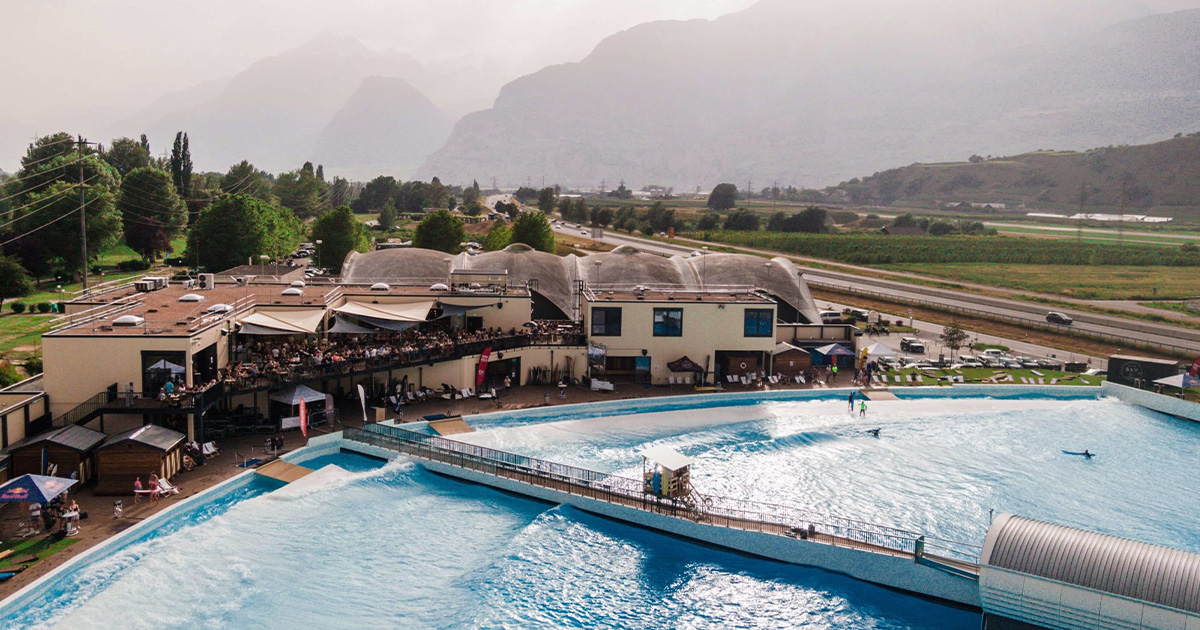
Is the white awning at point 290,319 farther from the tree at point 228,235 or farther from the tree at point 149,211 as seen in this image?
the tree at point 149,211

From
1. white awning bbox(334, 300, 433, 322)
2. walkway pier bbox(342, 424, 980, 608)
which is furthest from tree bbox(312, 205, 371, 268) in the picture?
walkway pier bbox(342, 424, 980, 608)

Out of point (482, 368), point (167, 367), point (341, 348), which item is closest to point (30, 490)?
point (167, 367)

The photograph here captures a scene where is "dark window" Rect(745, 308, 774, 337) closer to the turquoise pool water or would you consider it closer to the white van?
the turquoise pool water

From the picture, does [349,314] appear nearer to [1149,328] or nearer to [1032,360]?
[1032,360]

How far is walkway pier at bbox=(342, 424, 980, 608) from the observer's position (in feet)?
73.5

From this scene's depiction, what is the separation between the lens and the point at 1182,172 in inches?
6393

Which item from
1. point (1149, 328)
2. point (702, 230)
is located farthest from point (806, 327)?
point (702, 230)

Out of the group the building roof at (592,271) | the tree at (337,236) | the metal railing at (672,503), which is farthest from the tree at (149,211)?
the metal railing at (672,503)

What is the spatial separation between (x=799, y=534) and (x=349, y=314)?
75.1ft

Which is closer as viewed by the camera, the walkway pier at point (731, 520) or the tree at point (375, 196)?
the walkway pier at point (731, 520)

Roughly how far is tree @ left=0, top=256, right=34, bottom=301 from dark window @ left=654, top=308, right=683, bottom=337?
41.6 meters

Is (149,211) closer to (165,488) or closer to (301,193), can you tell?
(301,193)

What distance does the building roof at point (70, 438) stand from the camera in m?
24.8

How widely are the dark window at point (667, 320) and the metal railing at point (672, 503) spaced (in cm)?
1424
